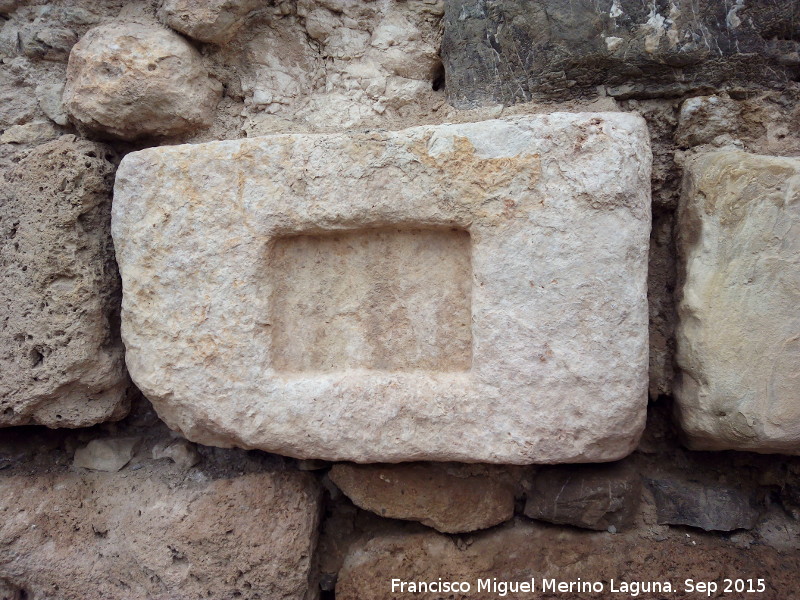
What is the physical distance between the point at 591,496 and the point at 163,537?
75cm

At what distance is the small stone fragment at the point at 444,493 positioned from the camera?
101cm

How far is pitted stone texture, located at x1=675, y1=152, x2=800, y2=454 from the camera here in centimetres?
82

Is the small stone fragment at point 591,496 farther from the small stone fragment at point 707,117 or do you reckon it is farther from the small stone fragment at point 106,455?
the small stone fragment at point 106,455

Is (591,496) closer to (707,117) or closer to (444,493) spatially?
(444,493)

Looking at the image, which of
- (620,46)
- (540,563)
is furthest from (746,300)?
(540,563)

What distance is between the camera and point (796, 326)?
821 mm

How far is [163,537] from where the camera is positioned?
39.8 inches

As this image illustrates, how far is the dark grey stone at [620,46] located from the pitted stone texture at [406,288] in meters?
0.15

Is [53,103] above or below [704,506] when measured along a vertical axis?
above

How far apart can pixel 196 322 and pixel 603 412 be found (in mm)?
650

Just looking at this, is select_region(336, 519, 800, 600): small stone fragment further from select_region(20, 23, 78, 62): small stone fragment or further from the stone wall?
select_region(20, 23, 78, 62): small stone fragment

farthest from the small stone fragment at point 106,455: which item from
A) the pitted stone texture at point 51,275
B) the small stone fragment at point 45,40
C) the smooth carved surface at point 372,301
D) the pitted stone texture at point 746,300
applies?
the pitted stone texture at point 746,300

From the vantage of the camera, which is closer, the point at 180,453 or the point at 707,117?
the point at 707,117

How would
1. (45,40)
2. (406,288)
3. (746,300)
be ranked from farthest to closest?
(45,40), (406,288), (746,300)
